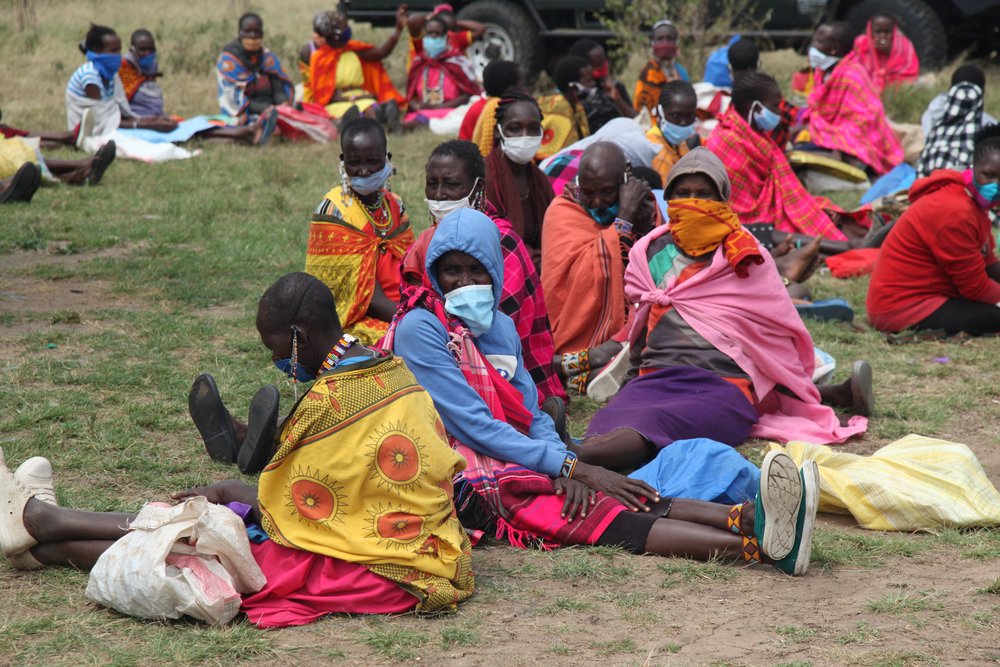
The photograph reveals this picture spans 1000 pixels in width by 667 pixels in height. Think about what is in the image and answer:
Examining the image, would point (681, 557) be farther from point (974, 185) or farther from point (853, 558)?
point (974, 185)

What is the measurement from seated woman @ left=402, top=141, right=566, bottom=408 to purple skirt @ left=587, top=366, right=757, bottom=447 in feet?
0.96

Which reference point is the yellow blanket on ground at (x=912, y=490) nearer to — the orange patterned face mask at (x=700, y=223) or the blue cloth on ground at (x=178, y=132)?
the orange patterned face mask at (x=700, y=223)

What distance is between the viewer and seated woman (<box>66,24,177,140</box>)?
11281 mm

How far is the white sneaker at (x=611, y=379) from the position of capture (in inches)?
214

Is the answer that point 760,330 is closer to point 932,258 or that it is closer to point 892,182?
point 932,258

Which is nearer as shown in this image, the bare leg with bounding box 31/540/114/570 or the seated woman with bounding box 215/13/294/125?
the bare leg with bounding box 31/540/114/570

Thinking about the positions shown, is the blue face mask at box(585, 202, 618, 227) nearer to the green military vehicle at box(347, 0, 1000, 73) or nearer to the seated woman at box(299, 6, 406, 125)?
the seated woman at box(299, 6, 406, 125)

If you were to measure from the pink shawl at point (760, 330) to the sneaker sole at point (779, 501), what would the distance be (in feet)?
4.46

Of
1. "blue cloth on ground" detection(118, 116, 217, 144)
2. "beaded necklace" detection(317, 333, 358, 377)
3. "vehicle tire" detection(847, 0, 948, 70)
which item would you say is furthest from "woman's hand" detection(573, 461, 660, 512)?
"vehicle tire" detection(847, 0, 948, 70)

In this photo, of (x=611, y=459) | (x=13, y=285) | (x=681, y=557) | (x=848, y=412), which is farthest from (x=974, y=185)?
(x=13, y=285)

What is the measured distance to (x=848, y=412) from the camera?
5.38 m

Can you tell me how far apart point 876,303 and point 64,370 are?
4228 mm

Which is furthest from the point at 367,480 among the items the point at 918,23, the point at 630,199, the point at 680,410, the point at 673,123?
the point at 918,23

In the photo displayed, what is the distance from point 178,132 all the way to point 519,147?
6.48m
